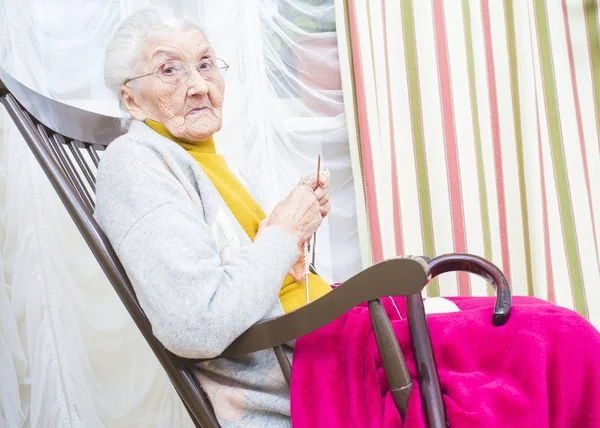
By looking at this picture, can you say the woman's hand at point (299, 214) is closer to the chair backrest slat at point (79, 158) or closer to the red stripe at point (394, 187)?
the chair backrest slat at point (79, 158)

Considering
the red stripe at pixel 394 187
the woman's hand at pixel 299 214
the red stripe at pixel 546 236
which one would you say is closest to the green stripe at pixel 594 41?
the red stripe at pixel 546 236

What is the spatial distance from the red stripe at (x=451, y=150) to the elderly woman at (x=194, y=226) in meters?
0.86

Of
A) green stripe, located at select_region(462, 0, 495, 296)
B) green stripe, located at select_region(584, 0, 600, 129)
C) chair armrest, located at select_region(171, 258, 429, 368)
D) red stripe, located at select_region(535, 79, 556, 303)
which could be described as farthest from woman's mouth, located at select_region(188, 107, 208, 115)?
green stripe, located at select_region(584, 0, 600, 129)

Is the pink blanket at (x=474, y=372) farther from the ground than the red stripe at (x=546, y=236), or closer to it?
closer to it

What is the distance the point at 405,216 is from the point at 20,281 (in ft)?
3.63

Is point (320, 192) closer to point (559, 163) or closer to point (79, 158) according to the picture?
point (79, 158)

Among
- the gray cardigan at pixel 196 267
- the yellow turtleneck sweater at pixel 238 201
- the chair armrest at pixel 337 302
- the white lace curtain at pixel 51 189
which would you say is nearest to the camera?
the chair armrest at pixel 337 302

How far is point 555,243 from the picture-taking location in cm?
204

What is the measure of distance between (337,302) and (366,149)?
1.20 meters

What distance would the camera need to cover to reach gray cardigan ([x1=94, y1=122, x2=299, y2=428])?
960mm

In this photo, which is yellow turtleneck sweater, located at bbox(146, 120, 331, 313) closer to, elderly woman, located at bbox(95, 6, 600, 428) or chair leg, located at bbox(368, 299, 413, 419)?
elderly woman, located at bbox(95, 6, 600, 428)

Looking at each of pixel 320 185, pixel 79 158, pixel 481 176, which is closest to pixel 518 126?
pixel 481 176

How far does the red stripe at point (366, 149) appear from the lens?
2043mm

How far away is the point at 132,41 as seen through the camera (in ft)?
4.27
